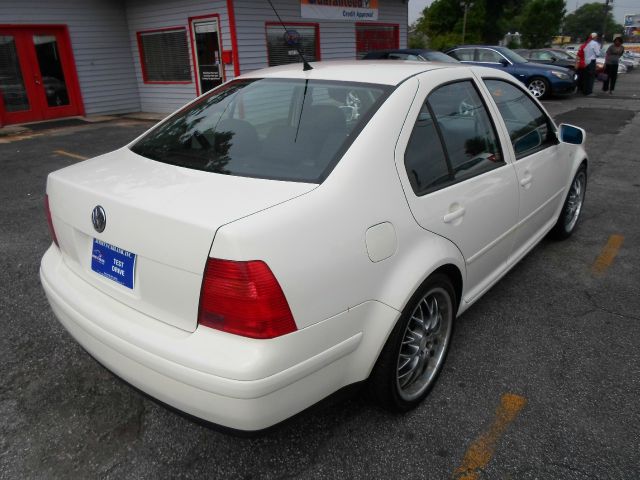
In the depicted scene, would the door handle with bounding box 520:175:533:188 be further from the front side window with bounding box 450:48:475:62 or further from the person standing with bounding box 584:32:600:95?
the person standing with bounding box 584:32:600:95

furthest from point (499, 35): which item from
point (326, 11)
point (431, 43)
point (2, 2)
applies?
point (2, 2)

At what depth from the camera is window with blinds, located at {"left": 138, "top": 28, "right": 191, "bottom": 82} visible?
12805 mm

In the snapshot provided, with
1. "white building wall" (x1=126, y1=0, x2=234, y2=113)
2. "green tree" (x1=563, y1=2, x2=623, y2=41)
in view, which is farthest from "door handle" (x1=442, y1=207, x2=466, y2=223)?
"green tree" (x1=563, y1=2, x2=623, y2=41)

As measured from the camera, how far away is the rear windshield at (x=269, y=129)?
216 cm

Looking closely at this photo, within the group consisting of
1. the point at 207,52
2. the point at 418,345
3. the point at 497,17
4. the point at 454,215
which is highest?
the point at 497,17

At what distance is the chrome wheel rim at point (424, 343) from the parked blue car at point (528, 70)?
1391 cm

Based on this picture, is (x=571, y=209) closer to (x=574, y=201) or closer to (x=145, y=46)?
(x=574, y=201)

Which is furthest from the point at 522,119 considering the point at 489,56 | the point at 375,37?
the point at 489,56

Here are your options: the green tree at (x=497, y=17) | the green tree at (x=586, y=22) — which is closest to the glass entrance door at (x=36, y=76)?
the green tree at (x=497, y=17)

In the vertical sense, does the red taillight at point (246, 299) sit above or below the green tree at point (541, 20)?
below

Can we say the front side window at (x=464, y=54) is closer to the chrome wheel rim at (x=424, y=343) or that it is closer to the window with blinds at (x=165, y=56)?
the window with blinds at (x=165, y=56)

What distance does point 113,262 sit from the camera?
80.3 inches

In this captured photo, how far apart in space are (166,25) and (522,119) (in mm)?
11662

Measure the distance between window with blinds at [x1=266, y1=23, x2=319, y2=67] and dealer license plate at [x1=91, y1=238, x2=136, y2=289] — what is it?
34.3ft
